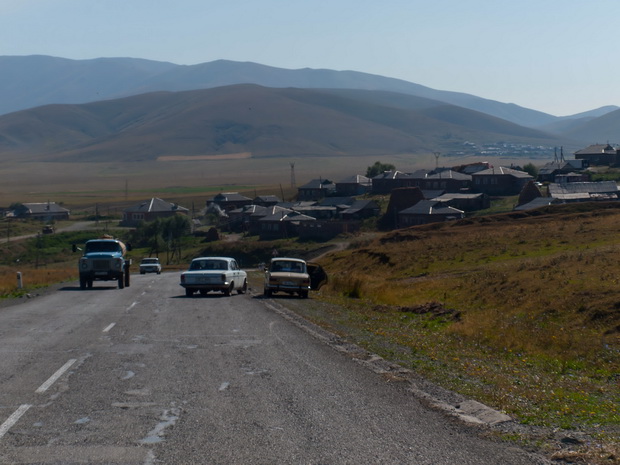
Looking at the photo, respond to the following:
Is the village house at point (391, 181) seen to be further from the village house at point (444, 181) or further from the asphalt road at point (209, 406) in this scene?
the asphalt road at point (209, 406)

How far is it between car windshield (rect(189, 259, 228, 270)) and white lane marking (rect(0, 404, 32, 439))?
22452mm

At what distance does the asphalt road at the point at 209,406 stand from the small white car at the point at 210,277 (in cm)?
1319

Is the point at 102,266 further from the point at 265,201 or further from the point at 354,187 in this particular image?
the point at 354,187

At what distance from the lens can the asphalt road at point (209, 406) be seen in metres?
8.37

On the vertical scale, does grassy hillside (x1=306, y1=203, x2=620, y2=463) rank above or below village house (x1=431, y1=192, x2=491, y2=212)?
→ above

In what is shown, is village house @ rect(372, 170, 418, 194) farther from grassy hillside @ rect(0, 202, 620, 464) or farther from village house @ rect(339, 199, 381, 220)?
grassy hillside @ rect(0, 202, 620, 464)

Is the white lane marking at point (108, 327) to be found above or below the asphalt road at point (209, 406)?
below

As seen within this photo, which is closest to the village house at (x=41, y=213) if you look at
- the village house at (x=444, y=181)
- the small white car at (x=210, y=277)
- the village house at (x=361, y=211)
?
the village house at (x=361, y=211)

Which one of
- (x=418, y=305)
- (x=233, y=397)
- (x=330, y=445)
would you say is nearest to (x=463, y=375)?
(x=233, y=397)

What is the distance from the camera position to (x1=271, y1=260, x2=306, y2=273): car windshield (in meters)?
32.8

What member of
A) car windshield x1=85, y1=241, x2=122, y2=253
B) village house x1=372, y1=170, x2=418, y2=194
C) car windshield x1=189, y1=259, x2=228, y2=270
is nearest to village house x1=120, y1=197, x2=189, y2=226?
village house x1=372, y1=170, x2=418, y2=194

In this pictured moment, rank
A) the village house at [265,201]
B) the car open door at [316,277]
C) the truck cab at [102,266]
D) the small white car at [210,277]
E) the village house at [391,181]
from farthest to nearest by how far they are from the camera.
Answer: the village house at [265,201]
the village house at [391,181]
the car open door at [316,277]
the truck cab at [102,266]
the small white car at [210,277]

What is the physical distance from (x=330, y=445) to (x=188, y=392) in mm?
3261

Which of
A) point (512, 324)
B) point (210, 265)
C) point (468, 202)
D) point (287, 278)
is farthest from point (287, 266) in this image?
point (468, 202)
